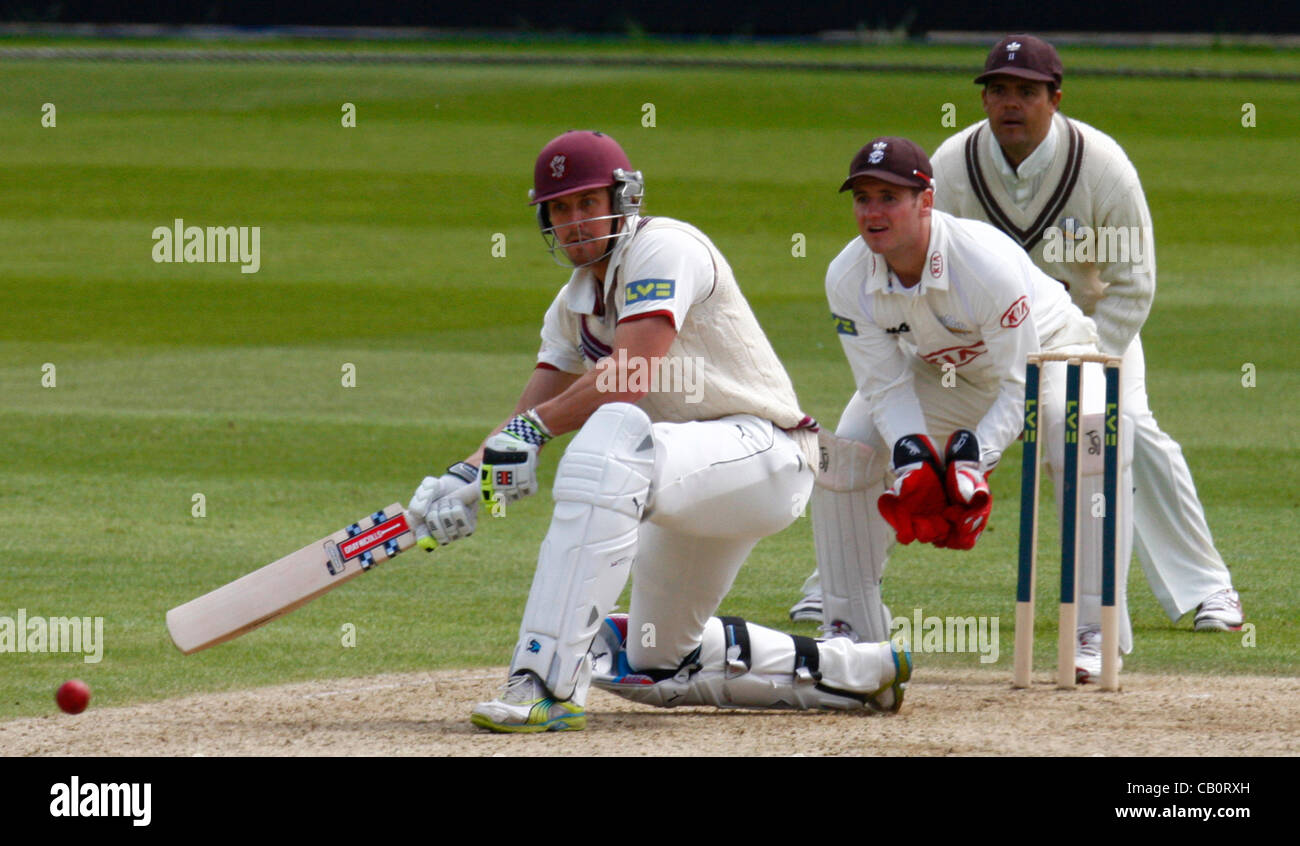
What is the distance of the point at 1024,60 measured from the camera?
5801mm

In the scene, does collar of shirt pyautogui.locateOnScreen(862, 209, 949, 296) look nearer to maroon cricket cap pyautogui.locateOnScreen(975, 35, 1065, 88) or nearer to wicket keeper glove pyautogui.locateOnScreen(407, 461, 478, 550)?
maroon cricket cap pyautogui.locateOnScreen(975, 35, 1065, 88)

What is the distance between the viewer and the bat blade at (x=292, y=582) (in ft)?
14.9

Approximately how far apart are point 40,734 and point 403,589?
2226mm

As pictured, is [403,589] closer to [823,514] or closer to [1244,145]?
[823,514]

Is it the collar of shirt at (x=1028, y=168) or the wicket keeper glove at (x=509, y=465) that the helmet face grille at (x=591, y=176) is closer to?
the wicket keeper glove at (x=509, y=465)

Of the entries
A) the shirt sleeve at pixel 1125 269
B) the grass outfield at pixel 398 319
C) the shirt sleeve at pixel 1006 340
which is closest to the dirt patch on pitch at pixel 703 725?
the grass outfield at pixel 398 319

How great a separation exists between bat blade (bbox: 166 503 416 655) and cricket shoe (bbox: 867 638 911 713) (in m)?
1.24

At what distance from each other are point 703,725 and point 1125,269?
235cm

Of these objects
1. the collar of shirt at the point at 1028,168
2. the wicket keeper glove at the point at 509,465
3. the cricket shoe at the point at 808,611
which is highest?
the collar of shirt at the point at 1028,168

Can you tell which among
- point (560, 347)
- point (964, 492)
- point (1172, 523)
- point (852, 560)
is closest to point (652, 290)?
point (560, 347)

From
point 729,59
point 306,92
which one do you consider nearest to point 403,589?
point 306,92

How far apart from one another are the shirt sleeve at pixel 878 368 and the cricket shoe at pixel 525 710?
1.37 m

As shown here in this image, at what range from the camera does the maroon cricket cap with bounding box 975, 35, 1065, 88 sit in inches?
228

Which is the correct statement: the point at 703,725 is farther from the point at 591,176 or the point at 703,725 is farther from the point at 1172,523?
the point at 1172,523
